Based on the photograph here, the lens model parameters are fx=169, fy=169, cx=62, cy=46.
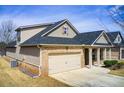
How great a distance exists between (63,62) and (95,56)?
690 centimetres

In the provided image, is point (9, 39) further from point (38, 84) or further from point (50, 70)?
point (38, 84)

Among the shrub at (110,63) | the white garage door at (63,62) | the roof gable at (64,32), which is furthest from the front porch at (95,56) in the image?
the roof gable at (64,32)

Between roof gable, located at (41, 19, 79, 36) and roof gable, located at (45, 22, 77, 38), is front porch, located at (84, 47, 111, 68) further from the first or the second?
roof gable, located at (41, 19, 79, 36)

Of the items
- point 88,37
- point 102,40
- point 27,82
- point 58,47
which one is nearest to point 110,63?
point 102,40

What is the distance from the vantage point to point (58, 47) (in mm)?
14945

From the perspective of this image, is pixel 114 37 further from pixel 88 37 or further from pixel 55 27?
pixel 55 27

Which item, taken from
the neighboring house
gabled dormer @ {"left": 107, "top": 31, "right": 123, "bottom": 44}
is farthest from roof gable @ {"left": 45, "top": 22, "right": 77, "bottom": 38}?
gabled dormer @ {"left": 107, "top": 31, "right": 123, "bottom": 44}

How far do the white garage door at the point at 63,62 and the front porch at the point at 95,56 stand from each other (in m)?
1.55

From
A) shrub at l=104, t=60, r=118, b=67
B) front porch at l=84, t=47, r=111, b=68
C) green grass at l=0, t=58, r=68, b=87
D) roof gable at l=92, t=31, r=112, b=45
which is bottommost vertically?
green grass at l=0, t=58, r=68, b=87

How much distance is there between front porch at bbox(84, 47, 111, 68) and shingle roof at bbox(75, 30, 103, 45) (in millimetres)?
976

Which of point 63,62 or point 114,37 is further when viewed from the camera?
point 114,37

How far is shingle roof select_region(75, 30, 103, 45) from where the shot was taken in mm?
19562

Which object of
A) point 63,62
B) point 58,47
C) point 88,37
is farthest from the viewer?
point 88,37
